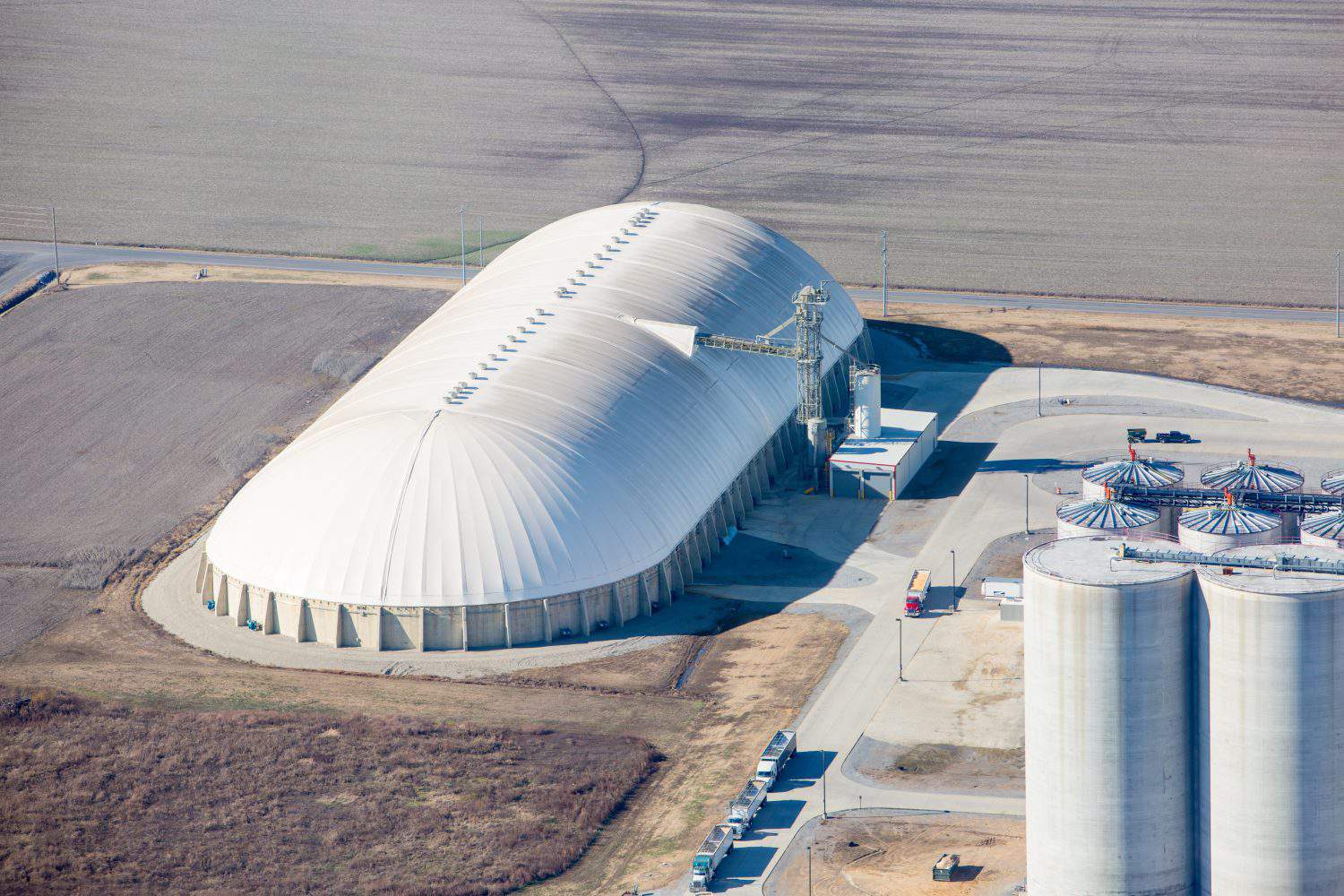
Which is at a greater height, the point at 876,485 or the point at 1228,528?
the point at 1228,528

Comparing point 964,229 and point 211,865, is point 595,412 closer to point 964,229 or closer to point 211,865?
point 211,865

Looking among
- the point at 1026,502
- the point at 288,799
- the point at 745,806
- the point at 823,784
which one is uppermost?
the point at 1026,502

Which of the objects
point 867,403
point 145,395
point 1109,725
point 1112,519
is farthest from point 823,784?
point 145,395

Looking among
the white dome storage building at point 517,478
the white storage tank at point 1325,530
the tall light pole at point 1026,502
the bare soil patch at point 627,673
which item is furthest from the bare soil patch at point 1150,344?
the bare soil patch at point 627,673

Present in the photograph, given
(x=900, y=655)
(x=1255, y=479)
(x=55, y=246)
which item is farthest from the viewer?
(x=55, y=246)

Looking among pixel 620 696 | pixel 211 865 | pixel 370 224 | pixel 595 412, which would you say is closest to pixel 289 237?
pixel 370 224

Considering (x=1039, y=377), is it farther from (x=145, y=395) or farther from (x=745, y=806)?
(x=745, y=806)

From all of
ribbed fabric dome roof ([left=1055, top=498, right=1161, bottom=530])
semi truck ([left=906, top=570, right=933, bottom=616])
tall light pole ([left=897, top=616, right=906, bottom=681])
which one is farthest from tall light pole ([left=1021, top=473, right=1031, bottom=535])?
ribbed fabric dome roof ([left=1055, top=498, right=1161, bottom=530])

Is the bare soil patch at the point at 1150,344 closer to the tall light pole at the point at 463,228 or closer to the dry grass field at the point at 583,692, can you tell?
the tall light pole at the point at 463,228
